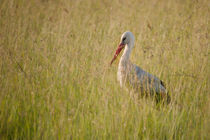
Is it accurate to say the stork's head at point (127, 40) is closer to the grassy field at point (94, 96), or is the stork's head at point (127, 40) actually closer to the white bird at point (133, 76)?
the white bird at point (133, 76)

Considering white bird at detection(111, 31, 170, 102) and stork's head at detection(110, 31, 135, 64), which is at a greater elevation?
stork's head at detection(110, 31, 135, 64)

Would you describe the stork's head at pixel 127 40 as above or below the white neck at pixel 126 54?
above

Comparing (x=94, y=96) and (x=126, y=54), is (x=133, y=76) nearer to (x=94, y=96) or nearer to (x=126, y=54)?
(x=126, y=54)

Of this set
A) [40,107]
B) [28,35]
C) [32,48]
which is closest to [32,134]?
[40,107]

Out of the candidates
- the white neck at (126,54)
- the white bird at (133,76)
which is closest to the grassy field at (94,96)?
the white bird at (133,76)

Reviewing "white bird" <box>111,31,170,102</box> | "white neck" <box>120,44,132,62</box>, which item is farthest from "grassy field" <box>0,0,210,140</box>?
"white neck" <box>120,44,132,62</box>

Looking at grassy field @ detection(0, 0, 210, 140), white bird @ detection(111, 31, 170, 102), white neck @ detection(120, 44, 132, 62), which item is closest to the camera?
grassy field @ detection(0, 0, 210, 140)

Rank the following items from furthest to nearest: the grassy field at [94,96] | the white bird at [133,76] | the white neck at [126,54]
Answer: the white neck at [126,54] < the white bird at [133,76] < the grassy field at [94,96]

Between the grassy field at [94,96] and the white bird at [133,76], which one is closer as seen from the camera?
the grassy field at [94,96]

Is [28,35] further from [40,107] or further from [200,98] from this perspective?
[200,98]

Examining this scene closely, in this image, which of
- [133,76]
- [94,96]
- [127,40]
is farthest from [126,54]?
[94,96]

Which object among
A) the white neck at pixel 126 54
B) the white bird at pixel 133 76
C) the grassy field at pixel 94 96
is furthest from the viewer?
the white neck at pixel 126 54

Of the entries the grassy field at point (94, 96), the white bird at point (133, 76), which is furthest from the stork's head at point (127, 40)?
the grassy field at point (94, 96)

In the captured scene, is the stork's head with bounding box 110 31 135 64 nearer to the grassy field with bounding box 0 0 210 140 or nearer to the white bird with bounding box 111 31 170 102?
the white bird with bounding box 111 31 170 102
